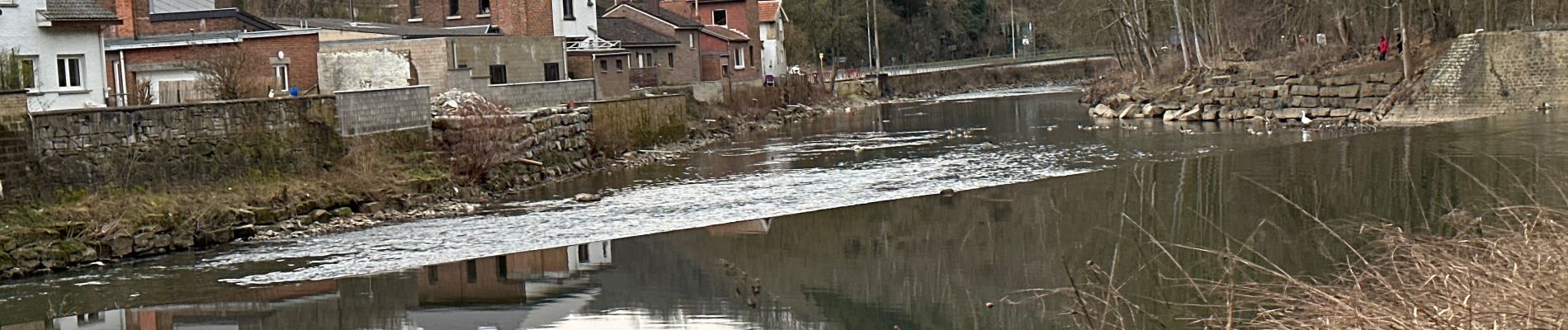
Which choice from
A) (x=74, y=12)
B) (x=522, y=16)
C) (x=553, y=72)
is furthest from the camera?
(x=522, y=16)

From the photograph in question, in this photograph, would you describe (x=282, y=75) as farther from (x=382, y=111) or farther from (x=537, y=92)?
(x=382, y=111)

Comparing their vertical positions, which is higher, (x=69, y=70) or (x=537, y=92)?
(x=69, y=70)

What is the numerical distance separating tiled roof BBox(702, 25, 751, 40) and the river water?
3616cm

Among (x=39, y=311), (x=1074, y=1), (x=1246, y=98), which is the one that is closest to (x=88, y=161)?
(x=39, y=311)

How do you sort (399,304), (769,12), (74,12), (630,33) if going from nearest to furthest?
(399,304)
(74,12)
(630,33)
(769,12)

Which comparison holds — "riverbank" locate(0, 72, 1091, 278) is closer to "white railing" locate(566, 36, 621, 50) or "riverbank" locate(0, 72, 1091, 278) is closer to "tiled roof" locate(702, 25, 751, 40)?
"white railing" locate(566, 36, 621, 50)

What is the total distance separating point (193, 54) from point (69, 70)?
713 cm

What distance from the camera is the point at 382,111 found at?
28125 mm

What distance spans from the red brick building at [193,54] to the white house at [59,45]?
8.36 feet

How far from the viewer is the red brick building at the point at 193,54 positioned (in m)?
→ 31.3

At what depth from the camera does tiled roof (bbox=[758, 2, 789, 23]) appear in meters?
78.8

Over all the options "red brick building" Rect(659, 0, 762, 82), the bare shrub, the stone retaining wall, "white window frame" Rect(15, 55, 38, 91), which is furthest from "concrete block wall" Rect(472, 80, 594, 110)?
"red brick building" Rect(659, 0, 762, 82)

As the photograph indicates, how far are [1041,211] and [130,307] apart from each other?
39.7 ft

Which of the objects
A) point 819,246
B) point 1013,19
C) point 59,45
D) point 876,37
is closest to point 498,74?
point 59,45
